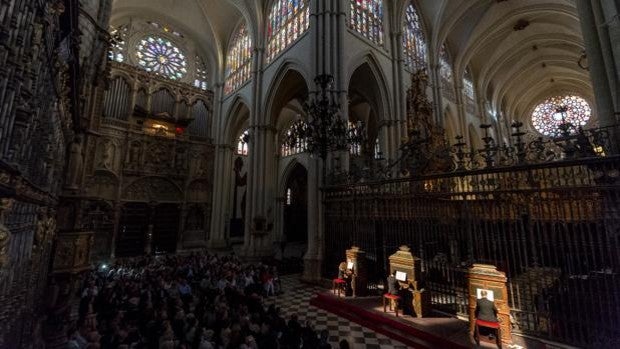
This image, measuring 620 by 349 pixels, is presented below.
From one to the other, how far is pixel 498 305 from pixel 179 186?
18.9 metres

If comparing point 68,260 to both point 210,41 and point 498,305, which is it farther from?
point 210,41

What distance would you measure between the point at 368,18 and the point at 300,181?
14.7 m

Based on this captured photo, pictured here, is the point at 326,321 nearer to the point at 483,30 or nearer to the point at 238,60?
the point at 238,60

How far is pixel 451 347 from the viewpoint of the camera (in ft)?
15.0

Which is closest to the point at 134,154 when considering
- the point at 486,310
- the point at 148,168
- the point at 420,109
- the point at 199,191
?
the point at 148,168

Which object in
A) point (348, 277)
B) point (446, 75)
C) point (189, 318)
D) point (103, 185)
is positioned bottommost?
point (189, 318)

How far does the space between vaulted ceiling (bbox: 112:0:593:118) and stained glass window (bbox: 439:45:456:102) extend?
58 centimetres

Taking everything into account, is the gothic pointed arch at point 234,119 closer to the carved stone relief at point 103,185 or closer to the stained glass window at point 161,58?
the stained glass window at point 161,58

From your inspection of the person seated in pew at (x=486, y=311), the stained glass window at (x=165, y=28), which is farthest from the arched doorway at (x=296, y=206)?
the person seated in pew at (x=486, y=311)

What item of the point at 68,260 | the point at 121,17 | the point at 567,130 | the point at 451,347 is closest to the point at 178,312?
the point at 68,260

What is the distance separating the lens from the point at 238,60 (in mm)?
19969

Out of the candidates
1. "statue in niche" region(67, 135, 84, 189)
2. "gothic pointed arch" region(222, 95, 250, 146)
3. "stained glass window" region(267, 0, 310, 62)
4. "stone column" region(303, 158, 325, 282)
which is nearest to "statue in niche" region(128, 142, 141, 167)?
"gothic pointed arch" region(222, 95, 250, 146)

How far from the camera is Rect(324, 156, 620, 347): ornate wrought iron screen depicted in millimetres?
4430

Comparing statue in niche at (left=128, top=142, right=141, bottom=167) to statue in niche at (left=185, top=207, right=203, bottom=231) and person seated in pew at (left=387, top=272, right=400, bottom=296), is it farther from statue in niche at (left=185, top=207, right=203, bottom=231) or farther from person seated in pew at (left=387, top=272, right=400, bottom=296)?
person seated in pew at (left=387, top=272, right=400, bottom=296)
